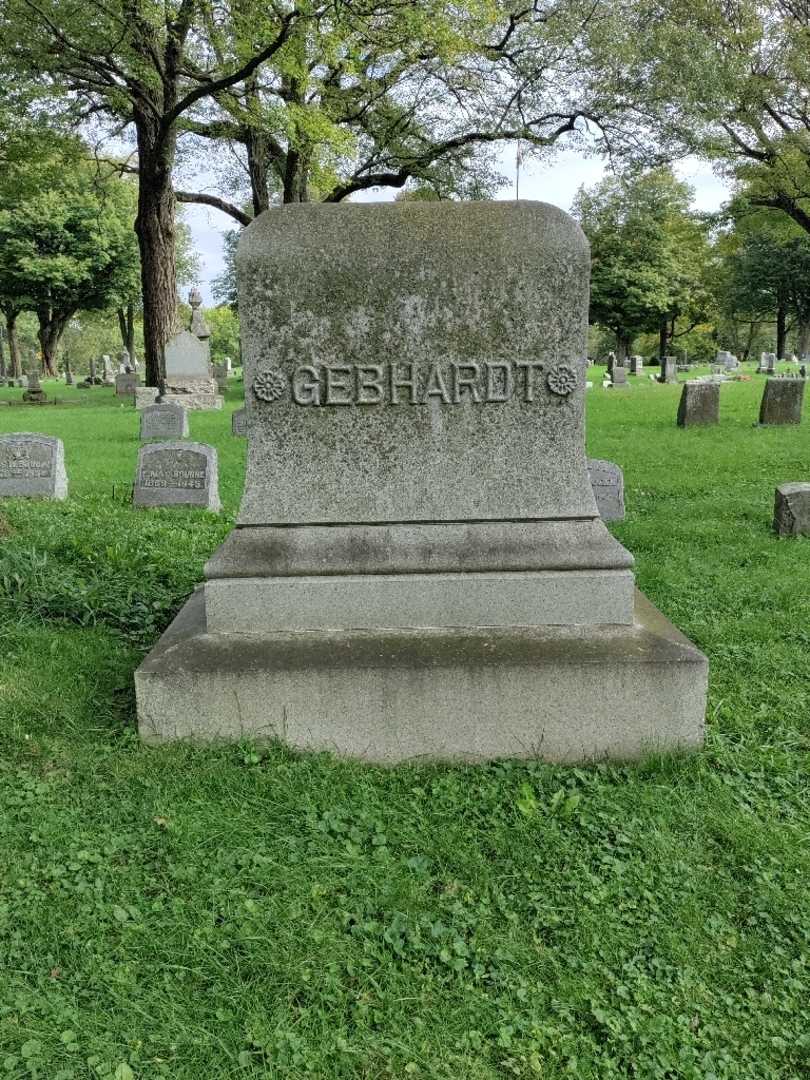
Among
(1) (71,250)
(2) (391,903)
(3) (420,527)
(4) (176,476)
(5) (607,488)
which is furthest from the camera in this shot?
(1) (71,250)

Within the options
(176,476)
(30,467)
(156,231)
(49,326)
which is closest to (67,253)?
(49,326)

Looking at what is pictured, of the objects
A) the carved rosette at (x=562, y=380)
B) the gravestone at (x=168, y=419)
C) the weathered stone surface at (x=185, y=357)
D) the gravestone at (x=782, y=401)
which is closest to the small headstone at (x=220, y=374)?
the weathered stone surface at (x=185, y=357)

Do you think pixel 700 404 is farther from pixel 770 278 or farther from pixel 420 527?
pixel 770 278

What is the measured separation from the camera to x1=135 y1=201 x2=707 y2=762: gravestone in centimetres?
306

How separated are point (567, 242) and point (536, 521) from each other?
1.13 metres

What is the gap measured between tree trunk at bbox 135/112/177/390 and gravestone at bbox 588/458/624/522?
15310 mm

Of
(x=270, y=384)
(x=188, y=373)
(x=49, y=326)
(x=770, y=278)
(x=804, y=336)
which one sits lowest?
(x=270, y=384)

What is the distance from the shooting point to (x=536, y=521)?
3279 mm

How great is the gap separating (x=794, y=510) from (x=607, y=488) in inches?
63.0

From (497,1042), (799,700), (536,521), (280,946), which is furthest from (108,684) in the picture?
(799,700)

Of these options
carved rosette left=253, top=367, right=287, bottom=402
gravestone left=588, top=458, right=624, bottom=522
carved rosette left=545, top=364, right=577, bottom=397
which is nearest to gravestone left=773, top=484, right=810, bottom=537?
gravestone left=588, top=458, right=624, bottom=522

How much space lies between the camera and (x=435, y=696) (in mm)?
3041

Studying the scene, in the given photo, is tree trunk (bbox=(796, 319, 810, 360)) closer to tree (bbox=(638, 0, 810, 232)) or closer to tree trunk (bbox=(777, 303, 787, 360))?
tree trunk (bbox=(777, 303, 787, 360))

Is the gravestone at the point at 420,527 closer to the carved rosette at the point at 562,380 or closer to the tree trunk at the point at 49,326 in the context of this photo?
the carved rosette at the point at 562,380
